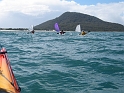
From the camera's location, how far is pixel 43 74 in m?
12.3

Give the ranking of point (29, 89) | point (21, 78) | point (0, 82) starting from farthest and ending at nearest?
point (21, 78) → point (29, 89) → point (0, 82)

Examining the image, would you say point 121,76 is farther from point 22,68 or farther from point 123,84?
point 22,68

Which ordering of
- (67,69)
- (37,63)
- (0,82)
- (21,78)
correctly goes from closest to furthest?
(0,82)
(21,78)
(67,69)
(37,63)

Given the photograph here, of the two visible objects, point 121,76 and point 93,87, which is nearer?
point 93,87

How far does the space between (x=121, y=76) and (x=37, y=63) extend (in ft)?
18.7

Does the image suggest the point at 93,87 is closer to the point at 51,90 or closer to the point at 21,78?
the point at 51,90

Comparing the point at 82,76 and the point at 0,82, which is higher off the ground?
the point at 0,82

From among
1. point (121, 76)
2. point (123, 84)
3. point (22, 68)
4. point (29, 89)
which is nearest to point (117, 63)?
point (121, 76)

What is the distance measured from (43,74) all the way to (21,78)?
1319 millimetres

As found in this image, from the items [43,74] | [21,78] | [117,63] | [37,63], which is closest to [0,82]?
[21,78]

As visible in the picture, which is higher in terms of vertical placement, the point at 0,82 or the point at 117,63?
the point at 0,82

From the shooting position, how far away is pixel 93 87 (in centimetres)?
1016

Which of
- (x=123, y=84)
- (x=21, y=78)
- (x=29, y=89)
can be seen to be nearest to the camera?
(x=29, y=89)

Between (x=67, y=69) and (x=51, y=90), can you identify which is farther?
(x=67, y=69)
